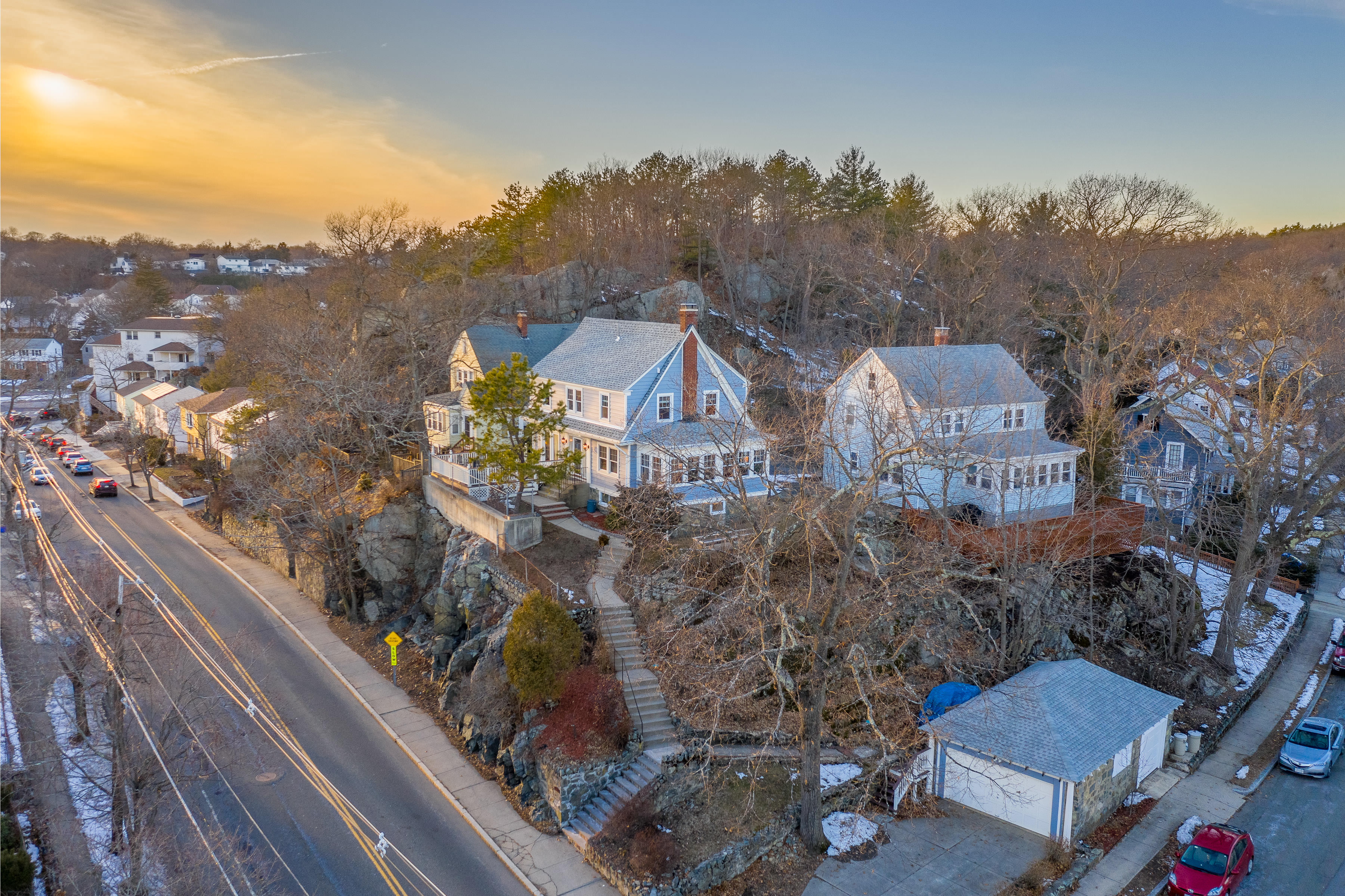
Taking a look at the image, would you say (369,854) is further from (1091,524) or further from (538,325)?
(538,325)

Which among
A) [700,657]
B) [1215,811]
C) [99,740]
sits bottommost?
[1215,811]

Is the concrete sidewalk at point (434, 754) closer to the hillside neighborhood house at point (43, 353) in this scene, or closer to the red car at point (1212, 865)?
the red car at point (1212, 865)

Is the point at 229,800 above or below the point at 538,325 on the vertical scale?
below

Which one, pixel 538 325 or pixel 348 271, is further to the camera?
pixel 348 271

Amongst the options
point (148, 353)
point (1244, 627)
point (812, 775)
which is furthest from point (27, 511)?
point (1244, 627)

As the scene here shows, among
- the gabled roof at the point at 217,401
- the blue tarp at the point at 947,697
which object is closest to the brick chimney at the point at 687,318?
the blue tarp at the point at 947,697

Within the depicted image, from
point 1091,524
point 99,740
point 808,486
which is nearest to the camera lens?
point 808,486

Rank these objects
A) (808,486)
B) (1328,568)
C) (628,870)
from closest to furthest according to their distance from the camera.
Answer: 1. (628,870)
2. (808,486)
3. (1328,568)

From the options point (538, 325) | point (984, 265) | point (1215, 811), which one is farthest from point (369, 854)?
point (984, 265)
